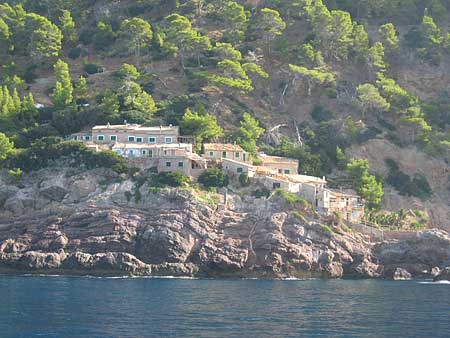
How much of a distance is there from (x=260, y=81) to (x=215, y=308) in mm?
60049

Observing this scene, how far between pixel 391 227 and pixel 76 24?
59306 mm

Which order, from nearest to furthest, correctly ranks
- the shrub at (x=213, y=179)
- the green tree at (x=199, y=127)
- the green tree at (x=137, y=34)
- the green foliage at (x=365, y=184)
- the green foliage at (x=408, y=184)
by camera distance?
the shrub at (x=213, y=179)
the green foliage at (x=365, y=184)
the green tree at (x=199, y=127)
the green foliage at (x=408, y=184)
the green tree at (x=137, y=34)

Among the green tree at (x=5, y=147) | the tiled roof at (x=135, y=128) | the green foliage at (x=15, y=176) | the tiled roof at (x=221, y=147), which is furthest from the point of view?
the tiled roof at (x=135, y=128)

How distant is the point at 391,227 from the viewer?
10025 cm

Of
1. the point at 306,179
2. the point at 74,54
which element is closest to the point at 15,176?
the point at 306,179

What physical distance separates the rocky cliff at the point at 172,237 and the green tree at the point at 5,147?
3.28 m

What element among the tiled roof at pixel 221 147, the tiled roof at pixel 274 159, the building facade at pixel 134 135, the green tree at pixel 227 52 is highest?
the green tree at pixel 227 52

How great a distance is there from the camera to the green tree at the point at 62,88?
111m

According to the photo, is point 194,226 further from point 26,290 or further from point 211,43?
point 211,43

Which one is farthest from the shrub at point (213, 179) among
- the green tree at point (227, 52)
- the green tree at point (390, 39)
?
the green tree at point (390, 39)

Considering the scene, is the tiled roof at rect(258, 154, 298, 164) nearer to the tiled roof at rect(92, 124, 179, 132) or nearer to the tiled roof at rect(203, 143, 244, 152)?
the tiled roof at rect(203, 143, 244, 152)

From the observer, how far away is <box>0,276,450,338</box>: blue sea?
5697 centimetres

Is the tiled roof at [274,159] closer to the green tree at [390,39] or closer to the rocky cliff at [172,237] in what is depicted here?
the rocky cliff at [172,237]

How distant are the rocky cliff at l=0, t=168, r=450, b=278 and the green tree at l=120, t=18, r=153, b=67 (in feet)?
102
